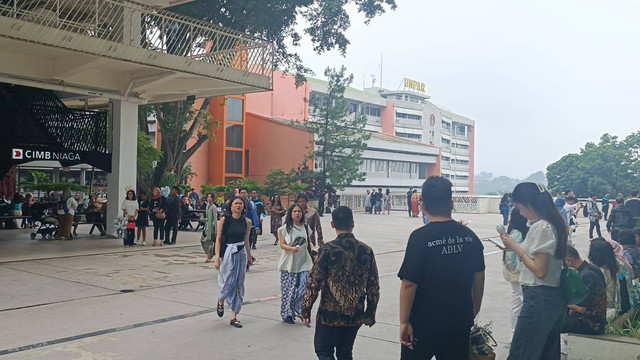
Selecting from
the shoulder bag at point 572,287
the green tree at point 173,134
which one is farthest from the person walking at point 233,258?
the green tree at point 173,134

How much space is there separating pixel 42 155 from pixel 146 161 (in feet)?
37.4

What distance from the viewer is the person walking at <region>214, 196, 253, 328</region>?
24.7ft

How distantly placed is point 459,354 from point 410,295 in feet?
1.67

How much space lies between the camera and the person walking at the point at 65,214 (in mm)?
16812

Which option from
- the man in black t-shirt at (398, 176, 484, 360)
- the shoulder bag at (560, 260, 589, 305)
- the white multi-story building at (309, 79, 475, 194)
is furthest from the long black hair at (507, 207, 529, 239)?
the white multi-story building at (309, 79, 475, 194)

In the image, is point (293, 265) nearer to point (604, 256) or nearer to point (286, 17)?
point (604, 256)

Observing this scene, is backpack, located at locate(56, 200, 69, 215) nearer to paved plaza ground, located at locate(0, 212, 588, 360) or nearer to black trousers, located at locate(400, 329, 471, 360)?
paved plaza ground, located at locate(0, 212, 588, 360)

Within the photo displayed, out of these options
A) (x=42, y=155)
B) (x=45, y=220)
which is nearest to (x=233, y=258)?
(x=42, y=155)

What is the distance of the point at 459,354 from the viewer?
368 cm

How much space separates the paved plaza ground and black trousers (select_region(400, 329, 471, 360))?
2591mm

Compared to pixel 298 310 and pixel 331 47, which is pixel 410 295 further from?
pixel 331 47

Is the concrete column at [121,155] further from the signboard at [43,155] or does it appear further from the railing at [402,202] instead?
the railing at [402,202]

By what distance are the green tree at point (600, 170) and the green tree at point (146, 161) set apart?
4337 centimetres

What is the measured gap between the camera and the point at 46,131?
53.1ft
